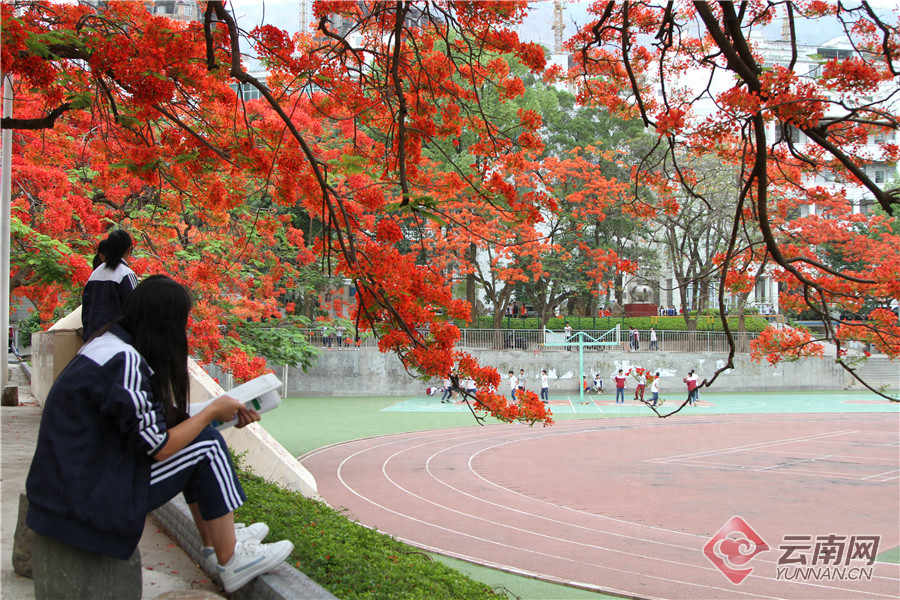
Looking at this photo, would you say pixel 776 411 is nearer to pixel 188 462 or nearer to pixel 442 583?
pixel 442 583

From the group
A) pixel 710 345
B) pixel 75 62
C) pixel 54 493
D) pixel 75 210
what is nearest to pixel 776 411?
pixel 710 345

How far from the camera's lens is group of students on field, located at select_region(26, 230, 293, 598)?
174 centimetres

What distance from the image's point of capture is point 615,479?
35.2ft

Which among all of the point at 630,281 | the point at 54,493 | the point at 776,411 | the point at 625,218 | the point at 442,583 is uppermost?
the point at 625,218

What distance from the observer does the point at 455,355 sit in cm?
381

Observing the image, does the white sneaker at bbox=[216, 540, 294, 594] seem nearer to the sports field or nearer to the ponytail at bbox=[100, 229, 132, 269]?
the ponytail at bbox=[100, 229, 132, 269]

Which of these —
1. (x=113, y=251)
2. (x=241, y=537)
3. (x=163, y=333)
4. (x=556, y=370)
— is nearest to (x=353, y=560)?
(x=241, y=537)

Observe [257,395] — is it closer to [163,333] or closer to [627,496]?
[163,333]

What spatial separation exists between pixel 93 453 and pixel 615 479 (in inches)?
389

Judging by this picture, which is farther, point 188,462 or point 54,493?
point 188,462

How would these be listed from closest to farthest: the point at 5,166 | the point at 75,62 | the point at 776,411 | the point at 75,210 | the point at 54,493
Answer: the point at 54,493, the point at 75,62, the point at 5,166, the point at 75,210, the point at 776,411

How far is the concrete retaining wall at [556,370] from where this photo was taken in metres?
22.5

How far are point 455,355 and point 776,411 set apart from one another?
17907 millimetres

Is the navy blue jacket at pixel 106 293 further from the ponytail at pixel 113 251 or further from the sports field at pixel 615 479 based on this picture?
the sports field at pixel 615 479
